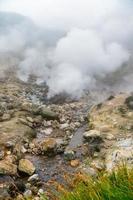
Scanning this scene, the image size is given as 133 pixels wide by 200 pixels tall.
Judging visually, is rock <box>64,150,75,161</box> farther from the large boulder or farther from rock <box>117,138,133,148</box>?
rock <box>117,138,133,148</box>

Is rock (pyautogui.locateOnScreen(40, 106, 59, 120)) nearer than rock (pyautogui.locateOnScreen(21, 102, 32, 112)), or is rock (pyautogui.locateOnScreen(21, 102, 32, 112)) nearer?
rock (pyautogui.locateOnScreen(40, 106, 59, 120))

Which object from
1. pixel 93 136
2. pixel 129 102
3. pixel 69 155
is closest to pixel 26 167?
pixel 69 155

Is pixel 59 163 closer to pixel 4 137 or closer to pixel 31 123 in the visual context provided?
pixel 4 137

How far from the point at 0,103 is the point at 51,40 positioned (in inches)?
487

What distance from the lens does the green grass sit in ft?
11.1

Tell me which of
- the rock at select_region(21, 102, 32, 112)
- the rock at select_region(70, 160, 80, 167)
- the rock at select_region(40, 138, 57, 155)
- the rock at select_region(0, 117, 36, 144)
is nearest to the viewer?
the rock at select_region(70, 160, 80, 167)

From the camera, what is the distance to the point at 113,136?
12.0 meters

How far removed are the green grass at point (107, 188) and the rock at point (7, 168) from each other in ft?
20.3

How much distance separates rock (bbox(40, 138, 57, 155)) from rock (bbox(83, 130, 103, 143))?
1.04 metres

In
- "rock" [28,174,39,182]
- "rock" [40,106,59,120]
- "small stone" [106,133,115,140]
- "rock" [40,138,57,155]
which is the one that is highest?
"rock" [40,106,59,120]

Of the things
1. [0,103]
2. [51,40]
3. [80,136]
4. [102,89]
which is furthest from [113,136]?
[51,40]

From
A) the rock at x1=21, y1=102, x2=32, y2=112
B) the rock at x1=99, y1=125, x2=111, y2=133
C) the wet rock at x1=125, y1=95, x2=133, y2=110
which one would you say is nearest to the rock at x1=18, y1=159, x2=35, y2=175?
the rock at x1=99, y1=125, x2=111, y2=133

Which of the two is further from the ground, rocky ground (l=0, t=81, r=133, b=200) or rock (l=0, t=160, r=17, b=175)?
rocky ground (l=0, t=81, r=133, b=200)

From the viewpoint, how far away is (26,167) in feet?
33.1
